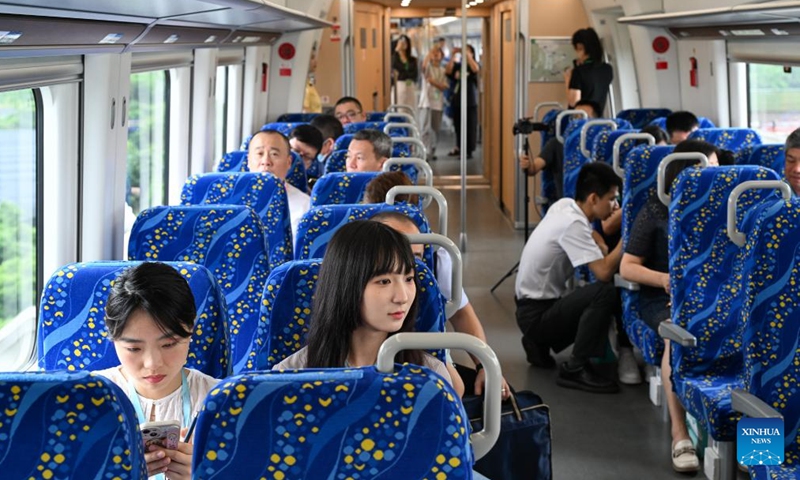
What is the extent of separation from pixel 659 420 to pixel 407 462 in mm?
3960

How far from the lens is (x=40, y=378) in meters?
1.74

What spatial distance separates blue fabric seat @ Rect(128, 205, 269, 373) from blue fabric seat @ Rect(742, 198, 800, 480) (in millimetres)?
1637

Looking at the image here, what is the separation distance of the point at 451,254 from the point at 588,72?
801 cm

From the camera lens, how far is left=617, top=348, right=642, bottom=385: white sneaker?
612 cm

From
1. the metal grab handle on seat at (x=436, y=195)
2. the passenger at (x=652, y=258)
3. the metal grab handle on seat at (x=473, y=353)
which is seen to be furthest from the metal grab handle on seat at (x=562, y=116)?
the metal grab handle on seat at (x=473, y=353)

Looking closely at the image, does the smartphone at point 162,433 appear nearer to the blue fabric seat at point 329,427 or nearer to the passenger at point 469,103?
the blue fabric seat at point 329,427

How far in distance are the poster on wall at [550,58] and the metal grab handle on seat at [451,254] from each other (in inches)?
328

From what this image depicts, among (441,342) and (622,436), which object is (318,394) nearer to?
(441,342)

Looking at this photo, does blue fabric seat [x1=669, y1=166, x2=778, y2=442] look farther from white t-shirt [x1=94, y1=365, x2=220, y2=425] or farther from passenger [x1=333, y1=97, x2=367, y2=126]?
passenger [x1=333, y1=97, x2=367, y2=126]

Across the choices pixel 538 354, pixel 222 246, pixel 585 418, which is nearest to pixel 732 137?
pixel 538 354

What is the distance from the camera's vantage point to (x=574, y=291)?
6.26 meters

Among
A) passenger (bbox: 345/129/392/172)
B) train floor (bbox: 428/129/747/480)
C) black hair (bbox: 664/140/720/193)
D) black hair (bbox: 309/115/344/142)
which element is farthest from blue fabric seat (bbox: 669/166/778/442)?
black hair (bbox: 309/115/344/142)

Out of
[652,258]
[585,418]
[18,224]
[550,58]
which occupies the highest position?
[550,58]

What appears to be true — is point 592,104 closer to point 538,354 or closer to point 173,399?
point 538,354
